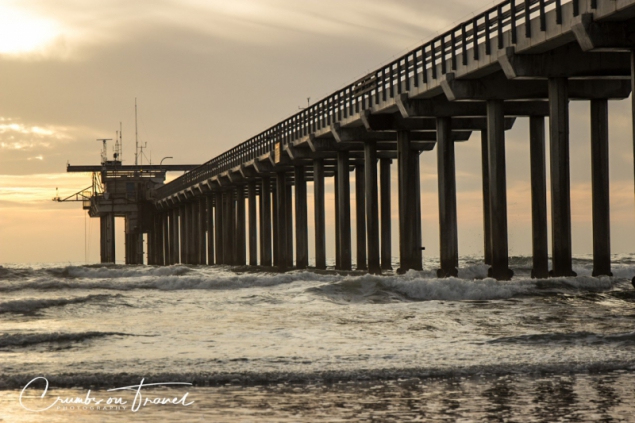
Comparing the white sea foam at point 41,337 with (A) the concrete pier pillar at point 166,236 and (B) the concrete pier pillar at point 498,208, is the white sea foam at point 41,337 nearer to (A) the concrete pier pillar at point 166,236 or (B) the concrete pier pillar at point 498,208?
(B) the concrete pier pillar at point 498,208

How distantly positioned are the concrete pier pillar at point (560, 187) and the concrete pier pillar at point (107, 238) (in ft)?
242

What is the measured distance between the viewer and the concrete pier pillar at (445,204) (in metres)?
32.5

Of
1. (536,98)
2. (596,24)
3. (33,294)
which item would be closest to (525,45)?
(596,24)

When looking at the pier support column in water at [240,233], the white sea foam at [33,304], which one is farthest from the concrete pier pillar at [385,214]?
the white sea foam at [33,304]

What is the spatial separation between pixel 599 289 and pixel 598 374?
1407 centimetres

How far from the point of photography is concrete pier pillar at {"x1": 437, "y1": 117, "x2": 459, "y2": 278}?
3253 centimetres

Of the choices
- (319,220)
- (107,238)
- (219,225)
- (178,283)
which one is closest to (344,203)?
(319,220)

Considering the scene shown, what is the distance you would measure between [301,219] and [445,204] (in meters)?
20.1

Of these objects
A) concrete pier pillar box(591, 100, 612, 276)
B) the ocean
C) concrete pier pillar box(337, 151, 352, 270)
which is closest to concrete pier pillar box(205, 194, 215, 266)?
concrete pier pillar box(337, 151, 352, 270)

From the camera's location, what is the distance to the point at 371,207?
1587 inches

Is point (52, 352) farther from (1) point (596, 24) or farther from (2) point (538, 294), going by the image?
(1) point (596, 24)

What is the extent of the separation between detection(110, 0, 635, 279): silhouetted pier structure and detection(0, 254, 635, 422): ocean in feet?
19.4

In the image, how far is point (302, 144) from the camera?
4628 centimetres
